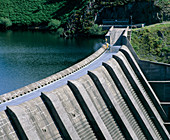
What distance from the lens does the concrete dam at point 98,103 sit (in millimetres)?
22734

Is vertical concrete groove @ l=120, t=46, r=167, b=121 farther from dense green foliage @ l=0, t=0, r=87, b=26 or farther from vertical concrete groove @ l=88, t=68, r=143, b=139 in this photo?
dense green foliage @ l=0, t=0, r=87, b=26

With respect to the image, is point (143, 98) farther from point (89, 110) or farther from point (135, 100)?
point (89, 110)

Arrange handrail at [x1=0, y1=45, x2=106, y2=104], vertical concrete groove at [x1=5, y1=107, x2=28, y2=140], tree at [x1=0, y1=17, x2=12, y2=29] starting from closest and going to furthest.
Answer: vertical concrete groove at [x1=5, y1=107, x2=28, y2=140] → handrail at [x1=0, y1=45, x2=106, y2=104] → tree at [x1=0, y1=17, x2=12, y2=29]

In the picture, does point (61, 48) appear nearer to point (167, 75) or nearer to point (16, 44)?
point (16, 44)

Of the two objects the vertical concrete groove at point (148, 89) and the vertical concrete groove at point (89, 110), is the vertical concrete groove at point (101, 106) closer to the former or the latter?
the vertical concrete groove at point (89, 110)

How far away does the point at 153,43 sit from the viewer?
45156 millimetres

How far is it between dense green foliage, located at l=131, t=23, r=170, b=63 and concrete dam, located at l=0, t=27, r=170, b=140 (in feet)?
7.98

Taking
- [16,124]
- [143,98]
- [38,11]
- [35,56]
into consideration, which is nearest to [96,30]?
[35,56]

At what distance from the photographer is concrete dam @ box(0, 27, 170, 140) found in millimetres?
22734

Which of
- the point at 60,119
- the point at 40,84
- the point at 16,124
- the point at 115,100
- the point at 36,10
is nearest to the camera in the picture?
the point at 16,124

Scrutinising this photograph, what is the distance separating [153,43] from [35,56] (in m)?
28.1

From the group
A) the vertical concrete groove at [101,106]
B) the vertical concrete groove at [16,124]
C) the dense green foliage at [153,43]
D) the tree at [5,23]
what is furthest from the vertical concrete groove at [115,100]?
the tree at [5,23]

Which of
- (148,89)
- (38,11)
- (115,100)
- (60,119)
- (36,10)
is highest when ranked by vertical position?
(36,10)

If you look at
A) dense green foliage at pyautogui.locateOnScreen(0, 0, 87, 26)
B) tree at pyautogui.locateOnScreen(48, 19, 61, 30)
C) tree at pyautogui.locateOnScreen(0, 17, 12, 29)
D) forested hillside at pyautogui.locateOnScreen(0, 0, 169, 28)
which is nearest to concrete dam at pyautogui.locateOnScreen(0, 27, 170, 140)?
tree at pyautogui.locateOnScreen(48, 19, 61, 30)
